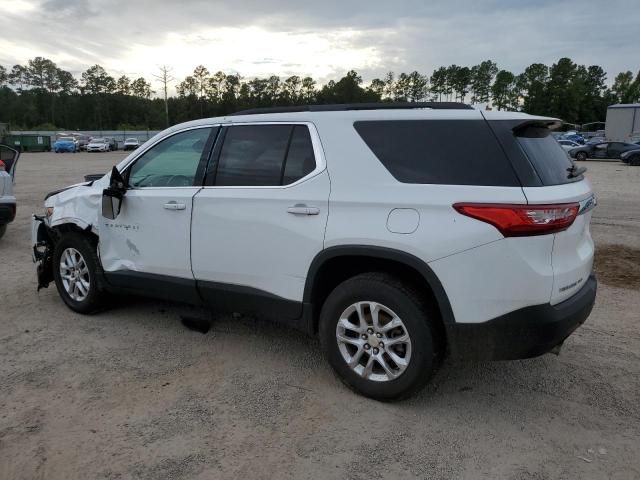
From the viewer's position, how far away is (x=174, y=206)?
4180 millimetres

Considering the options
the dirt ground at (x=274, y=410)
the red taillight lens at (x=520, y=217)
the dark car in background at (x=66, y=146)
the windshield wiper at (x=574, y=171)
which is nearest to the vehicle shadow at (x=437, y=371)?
the dirt ground at (x=274, y=410)

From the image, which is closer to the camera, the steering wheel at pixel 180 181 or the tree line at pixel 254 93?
the steering wheel at pixel 180 181

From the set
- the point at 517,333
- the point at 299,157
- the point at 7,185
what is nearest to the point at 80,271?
the point at 299,157

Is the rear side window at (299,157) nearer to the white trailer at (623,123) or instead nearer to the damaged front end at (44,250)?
the damaged front end at (44,250)

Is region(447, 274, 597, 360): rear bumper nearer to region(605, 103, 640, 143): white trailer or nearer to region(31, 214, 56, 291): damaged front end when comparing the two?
region(31, 214, 56, 291): damaged front end

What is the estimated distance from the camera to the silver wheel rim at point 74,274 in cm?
499

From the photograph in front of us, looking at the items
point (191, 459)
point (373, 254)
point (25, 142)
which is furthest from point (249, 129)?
point (25, 142)

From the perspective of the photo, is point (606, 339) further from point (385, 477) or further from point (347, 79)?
point (347, 79)

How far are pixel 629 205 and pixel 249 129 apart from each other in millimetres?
11868

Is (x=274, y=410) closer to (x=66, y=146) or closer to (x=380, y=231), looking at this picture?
(x=380, y=231)

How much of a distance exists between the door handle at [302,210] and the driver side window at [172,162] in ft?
3.53

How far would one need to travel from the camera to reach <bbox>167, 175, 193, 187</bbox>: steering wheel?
4.25 meters

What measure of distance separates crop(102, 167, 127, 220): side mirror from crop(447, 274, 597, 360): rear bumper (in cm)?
297

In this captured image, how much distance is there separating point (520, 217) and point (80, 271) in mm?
3955
